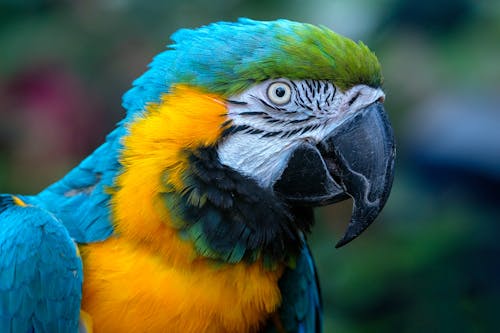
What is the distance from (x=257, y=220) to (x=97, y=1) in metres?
2.04

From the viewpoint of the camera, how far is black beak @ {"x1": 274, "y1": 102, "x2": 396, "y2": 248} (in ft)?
5.46

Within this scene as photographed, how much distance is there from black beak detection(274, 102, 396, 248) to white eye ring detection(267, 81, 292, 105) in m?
0.12

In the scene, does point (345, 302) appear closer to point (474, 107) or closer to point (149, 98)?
point (474, 107)

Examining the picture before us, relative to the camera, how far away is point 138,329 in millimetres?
1665

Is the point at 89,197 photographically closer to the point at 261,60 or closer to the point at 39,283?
the point at 39,283

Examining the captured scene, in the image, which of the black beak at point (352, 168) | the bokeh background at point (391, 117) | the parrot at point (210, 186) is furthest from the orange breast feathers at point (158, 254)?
the bokeh background at point (391, 117)

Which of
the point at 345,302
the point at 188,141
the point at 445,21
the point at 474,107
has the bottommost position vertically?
the point at 345,302

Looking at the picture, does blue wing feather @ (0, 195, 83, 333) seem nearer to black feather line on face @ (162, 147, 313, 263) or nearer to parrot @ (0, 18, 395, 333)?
parrot @ (0, 18, 395, 333)

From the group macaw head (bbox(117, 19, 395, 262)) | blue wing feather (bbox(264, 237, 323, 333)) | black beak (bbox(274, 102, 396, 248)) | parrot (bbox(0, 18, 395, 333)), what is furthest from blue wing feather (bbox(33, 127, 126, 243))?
blue wing feather (bbox(264, 237, 323, 333))

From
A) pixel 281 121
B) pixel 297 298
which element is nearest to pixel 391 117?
pixel 297 298

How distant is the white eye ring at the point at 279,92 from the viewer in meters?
1.67

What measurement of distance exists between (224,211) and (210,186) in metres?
0.07

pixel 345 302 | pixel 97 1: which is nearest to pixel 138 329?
pixel 345 302

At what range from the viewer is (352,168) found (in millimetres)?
1658
